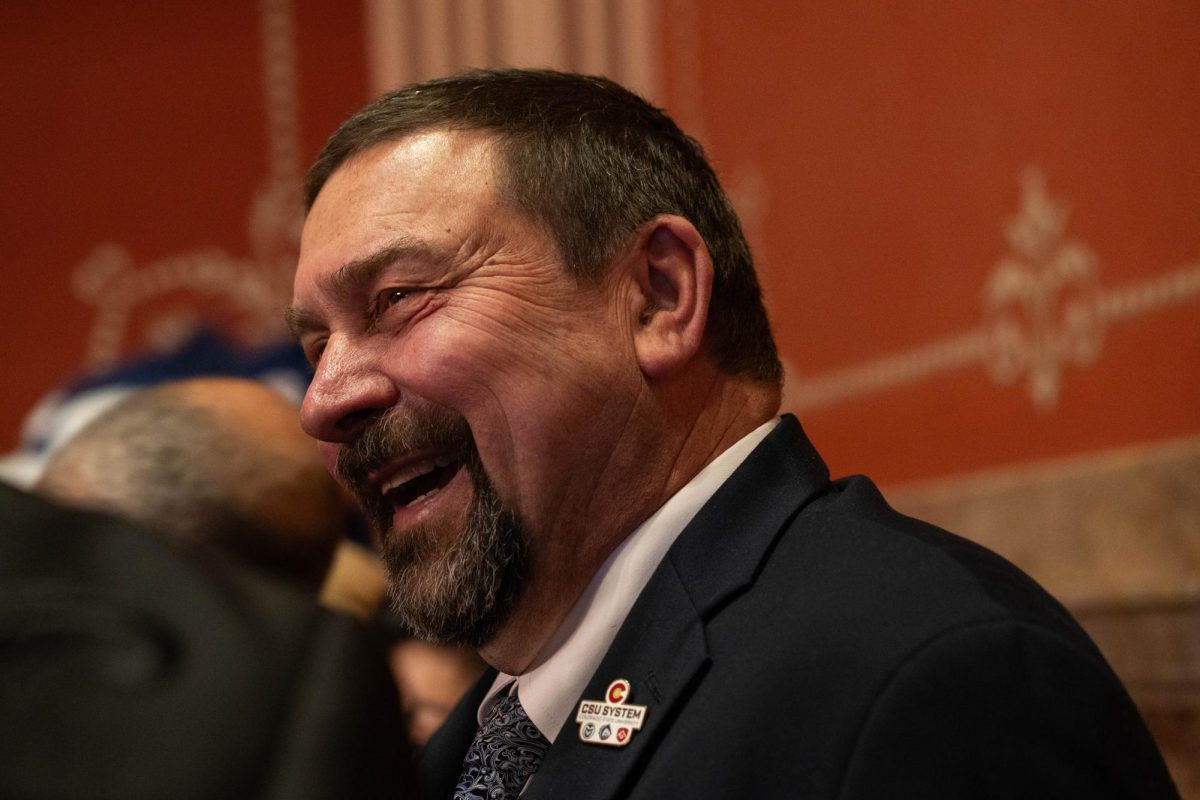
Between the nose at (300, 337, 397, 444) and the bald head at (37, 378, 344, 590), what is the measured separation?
37 centimetres

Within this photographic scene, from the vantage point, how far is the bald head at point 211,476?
2.03 m

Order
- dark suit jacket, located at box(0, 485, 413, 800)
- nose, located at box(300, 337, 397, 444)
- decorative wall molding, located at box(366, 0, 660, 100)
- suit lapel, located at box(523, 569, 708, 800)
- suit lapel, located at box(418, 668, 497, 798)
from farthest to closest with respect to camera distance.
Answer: decorative wall molding, located at box(366, 0, 660, 100)
suit lapel, located at box(418, 668, 497, 798)
nose, located at box(300, 337, 397, 444)
suit lapel, located at box(523, 569, 708, 800)
dark suit jacket, located at box(0, 485, 413, 800)

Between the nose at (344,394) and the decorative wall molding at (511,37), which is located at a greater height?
the decorative wall molding at (511,37)

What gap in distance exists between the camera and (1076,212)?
9.10 ft

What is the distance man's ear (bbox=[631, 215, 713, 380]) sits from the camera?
5.60 ft

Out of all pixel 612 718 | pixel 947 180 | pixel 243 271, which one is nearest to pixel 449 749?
pixel 612 718

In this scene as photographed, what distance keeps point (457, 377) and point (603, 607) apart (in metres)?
0.32

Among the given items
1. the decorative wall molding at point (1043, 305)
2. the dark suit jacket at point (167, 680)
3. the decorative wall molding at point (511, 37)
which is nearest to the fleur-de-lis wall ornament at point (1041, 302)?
the decorative wall molding at point (1043, 305)

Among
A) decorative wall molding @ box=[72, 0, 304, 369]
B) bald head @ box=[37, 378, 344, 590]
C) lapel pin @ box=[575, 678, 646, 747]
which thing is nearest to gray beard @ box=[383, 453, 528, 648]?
lapel pin @ box=[575, 678, 646, 747]

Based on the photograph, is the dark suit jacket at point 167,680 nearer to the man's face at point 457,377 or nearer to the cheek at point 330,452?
the man's face at point 457,377

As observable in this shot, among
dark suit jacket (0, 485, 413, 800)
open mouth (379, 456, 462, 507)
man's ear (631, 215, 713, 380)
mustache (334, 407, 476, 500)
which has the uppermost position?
dark suit jacket (0, 485, 413, 800)

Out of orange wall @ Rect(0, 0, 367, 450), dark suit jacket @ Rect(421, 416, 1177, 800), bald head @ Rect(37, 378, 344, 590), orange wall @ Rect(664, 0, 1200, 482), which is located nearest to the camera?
dark suit jacket @ Rect(421, 416, 1177, 800)

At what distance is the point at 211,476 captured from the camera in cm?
204

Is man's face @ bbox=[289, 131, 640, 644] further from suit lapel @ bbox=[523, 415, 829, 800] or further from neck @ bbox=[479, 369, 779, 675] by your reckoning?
suit lapel @ bbox=[523, 415, 829, 800]
